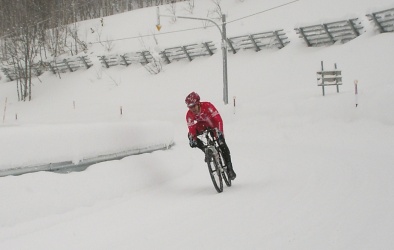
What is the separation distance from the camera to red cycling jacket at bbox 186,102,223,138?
8914 millimetres

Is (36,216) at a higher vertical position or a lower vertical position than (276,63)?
lower

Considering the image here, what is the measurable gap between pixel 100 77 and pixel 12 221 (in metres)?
36.9

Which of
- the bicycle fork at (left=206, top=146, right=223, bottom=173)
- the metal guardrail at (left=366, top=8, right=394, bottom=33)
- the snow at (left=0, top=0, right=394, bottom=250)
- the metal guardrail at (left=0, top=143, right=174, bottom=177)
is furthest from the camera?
the metal guardrail at (left=366, top=8, right=394, bottom=33)

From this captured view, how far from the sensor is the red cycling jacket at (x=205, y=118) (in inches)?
351

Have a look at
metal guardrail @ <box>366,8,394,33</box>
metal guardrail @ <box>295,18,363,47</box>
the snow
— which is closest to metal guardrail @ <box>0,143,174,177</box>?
the snow

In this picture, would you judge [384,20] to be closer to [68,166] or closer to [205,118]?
[205,118]

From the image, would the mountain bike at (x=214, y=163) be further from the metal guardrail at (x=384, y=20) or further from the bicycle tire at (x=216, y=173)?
the metal guardrail at (x=384, y=20)

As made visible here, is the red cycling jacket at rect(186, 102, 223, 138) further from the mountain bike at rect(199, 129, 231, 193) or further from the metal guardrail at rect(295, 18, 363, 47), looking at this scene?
the metal guardrail at rect(295, 18, 363, 47)

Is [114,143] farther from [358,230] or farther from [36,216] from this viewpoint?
[358,230]

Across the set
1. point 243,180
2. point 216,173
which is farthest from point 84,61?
point 216,173

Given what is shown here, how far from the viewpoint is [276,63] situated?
96.9 ft

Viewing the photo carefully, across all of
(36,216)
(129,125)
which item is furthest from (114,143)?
(36,216)

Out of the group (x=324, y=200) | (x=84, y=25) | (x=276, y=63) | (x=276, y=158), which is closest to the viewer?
(x=324, y=200)

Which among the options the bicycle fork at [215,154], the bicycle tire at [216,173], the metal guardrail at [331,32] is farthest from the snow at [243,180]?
the metal guardrail at [331,32]
